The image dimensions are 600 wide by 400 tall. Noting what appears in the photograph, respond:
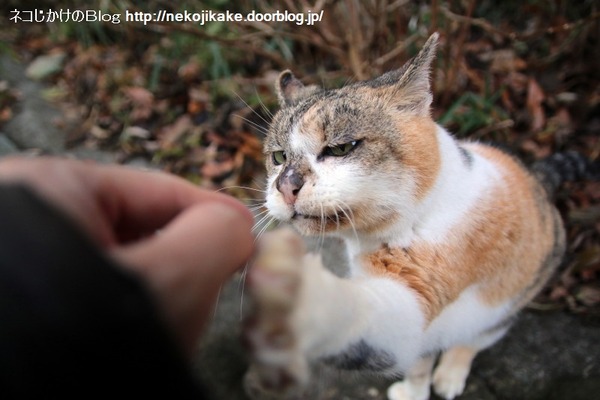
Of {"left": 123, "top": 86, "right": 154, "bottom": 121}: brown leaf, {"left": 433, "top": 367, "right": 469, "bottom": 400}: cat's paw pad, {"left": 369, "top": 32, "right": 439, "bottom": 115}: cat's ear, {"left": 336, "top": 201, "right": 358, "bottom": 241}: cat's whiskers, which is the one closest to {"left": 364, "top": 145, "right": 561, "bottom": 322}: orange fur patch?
{"left": 336, "top": 201, "right": 358, "bottom": 241}: cat's whiskers

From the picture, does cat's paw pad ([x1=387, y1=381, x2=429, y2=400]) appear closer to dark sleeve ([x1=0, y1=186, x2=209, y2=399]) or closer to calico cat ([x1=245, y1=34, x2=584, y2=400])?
calico cat ([x1=245, y1=34, x2=584, y2=400])

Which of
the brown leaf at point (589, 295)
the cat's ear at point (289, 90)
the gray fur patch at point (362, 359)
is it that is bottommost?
the brown leaf at point (589, 295)

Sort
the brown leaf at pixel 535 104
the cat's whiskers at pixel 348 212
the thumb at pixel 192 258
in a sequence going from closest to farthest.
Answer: the thumb at pixel 192 258, the cat's whiskers at pixel 348 212, the brown leaf at pixel 535 104

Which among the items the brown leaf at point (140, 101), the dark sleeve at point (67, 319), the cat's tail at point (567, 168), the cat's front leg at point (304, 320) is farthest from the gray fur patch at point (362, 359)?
the brown leaf at point (140, 101)

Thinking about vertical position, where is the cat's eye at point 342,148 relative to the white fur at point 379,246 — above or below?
above

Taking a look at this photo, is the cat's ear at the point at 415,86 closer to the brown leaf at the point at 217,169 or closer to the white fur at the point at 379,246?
the white fur at the point at 379,246

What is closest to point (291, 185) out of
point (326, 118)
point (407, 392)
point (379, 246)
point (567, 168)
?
point (326, 118)

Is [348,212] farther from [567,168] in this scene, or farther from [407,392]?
[567,168]
